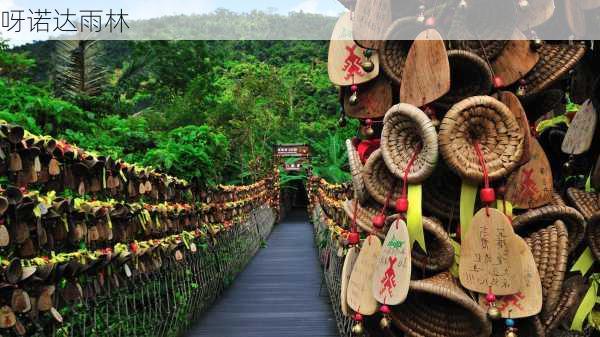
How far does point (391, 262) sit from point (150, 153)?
3.45 meters

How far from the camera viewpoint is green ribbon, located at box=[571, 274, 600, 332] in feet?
5.10

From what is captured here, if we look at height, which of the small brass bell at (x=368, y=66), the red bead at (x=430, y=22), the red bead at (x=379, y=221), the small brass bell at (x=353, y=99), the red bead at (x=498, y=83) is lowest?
the red bead at (x=379, y=221)

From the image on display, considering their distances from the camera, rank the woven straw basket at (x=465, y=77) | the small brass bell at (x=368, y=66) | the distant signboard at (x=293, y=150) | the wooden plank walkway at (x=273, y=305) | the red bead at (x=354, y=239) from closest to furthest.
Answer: the woven straw basket at (x=465, y=77) → the small brass bell at (x=368, y=66) → the red bead at (x=354, y=239) → the wooden plank walkway at (x=273, y=305) → the distant signboard at (x=293, y=150)

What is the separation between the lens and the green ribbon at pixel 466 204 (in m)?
1.50

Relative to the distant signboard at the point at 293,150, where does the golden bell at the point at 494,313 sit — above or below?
above

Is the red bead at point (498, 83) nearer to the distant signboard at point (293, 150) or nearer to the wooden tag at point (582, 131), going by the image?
the wooden tag at point (582, 131)

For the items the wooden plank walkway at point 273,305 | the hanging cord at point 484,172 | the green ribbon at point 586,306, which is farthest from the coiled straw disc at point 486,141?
the wooden plank walkway at point 273,305

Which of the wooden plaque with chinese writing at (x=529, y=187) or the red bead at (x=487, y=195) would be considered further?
the wooden plaque with chinese writing at (x=529, y=187)

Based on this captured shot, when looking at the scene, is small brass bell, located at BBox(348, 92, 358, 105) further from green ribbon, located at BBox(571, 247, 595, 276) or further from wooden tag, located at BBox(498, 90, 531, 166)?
green ribbon, located at BBox(571, 247, 595, 276)

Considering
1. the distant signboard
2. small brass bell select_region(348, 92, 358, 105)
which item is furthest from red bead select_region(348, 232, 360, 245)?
the distant signboard

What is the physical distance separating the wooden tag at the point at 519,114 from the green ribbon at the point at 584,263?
1.00 feet

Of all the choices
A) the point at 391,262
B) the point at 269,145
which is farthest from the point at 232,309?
the point at 269,145

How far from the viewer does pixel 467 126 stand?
1474 mm

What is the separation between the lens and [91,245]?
262 centimetres
